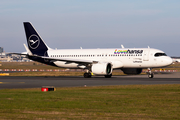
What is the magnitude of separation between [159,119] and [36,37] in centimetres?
4569

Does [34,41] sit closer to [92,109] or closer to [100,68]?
[100,68]

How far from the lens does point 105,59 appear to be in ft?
163

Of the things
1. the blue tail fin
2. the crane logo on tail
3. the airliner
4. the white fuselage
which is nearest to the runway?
the airliner

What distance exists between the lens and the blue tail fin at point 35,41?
5574 cm

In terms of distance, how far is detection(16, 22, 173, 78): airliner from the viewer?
153ft

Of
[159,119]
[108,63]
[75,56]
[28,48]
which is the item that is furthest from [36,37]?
[159,119]

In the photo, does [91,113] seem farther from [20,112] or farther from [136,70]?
[136,70]

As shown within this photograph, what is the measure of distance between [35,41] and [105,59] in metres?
13.7

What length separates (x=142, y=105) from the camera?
53.3ft

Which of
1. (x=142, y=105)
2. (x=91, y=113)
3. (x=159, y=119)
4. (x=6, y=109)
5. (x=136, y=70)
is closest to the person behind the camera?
(x=159, y=119)

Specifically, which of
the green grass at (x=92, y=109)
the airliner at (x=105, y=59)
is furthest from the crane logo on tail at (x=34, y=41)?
the green grass at (x=92, y=109)

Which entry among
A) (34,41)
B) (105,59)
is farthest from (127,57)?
(34,41)

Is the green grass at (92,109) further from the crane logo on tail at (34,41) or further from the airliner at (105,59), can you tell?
the crane logo on tail at (34,41)

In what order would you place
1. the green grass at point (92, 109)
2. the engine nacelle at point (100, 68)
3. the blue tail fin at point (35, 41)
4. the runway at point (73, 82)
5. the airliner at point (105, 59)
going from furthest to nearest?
the blue tail fin at point (35, 41), the airliner at point (105, 59), the engine nacelle at point (100, 68), the runway at point (73, 82), the green grass at point (92, 109)
